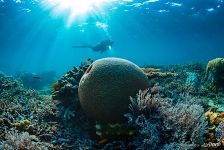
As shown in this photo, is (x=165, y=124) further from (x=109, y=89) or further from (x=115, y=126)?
(x=109, y=89)

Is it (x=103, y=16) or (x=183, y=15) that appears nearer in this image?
(x=183, y=15)

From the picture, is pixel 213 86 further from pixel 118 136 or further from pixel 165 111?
pixel 118 136

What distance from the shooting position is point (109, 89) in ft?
19.6

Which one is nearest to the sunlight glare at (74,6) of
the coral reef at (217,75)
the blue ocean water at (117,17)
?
the blue ocean water at (117,17)

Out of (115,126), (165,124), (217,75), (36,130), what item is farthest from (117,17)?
(165,124)

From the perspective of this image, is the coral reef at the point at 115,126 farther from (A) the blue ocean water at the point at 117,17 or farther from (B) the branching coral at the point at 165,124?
(A) the blue ocean water at the point at 117,17

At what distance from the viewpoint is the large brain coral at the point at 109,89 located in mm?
5977

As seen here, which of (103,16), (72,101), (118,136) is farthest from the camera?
(103,16)

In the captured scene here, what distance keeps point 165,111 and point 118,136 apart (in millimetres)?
1097

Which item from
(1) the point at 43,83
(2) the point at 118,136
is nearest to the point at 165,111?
(2) the point at 118,136

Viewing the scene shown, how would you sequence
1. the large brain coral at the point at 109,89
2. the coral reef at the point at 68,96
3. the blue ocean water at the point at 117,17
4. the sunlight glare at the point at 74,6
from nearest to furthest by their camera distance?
the large brain coral at the point at 109,89 → the coral reef at the point at 68,96 → the blue ocean water at the point at 117,17 → the sunlight glare at the point at 74,6

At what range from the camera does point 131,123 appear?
5.38 meters

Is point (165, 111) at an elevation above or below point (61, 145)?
above

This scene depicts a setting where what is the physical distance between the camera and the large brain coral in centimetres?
598
